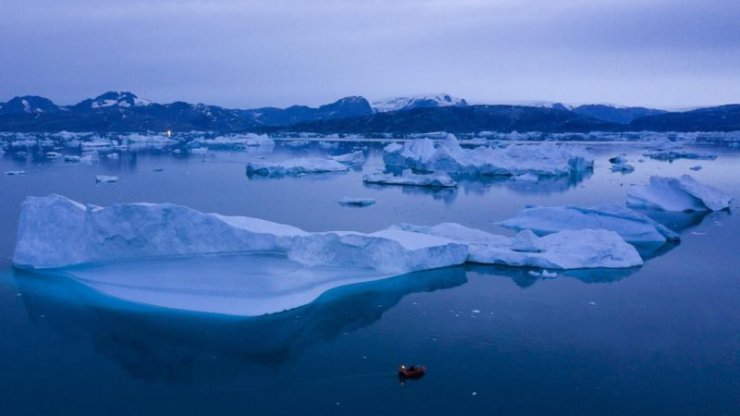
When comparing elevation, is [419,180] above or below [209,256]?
below

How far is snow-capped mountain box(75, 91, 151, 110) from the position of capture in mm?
125125

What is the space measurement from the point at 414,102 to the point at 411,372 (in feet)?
448

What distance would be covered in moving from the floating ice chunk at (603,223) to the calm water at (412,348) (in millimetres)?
1007

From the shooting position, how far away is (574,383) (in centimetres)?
511

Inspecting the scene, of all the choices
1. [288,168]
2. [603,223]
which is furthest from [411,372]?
[288,168]

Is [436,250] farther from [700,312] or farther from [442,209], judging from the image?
[442,209]

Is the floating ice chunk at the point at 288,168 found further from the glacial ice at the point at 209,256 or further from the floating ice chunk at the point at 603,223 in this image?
the glacial ice at the point at 209,256

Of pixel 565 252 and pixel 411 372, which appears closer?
pixel 411 372

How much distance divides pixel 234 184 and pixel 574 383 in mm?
15362

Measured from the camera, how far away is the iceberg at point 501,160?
23438mm

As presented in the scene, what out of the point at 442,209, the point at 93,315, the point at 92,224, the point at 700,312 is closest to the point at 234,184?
the point at 442,209

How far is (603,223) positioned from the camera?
11.0m

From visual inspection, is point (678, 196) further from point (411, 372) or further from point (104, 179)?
point (104, 179)

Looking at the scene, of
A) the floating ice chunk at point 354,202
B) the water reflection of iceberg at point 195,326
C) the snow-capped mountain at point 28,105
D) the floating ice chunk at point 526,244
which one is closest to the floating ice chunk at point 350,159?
the floating ice chunk at point 354,202
